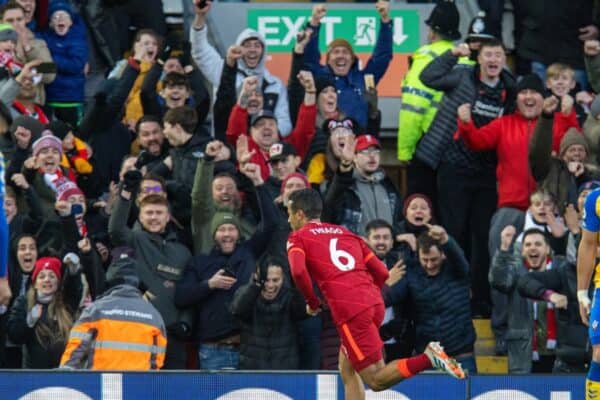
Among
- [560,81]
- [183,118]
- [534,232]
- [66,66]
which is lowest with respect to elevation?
[534,232]

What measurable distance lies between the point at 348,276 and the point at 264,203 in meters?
2.10

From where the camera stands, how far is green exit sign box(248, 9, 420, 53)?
18.8 metres

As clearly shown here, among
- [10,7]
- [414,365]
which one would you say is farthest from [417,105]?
[414,365]

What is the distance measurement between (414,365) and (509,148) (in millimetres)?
4258

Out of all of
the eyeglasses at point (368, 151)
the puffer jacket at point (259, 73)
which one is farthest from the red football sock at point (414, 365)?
the puffer jacket at point (259, 73)

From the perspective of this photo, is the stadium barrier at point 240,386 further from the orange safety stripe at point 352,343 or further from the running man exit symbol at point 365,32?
the running man exit symbol at point 365,32

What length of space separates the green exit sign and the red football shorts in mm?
6419

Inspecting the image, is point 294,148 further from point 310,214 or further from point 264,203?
point 310,214

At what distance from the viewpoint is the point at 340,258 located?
12875mm

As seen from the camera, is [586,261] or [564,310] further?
[564,310]

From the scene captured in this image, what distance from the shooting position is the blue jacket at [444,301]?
583 inches

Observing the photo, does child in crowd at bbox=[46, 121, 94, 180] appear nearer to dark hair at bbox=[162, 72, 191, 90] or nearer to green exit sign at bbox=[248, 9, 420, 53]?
dark hair at bbox=[162, 72, 191, 90]

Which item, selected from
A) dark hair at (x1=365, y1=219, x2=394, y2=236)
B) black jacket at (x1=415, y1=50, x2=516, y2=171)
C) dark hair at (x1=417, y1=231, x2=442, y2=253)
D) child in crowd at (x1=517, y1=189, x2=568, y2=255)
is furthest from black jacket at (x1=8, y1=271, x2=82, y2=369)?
child in crowd at (x1=517, y1=189, x2=568, y2=255)

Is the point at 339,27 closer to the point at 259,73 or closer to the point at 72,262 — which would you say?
the point at 259,73
